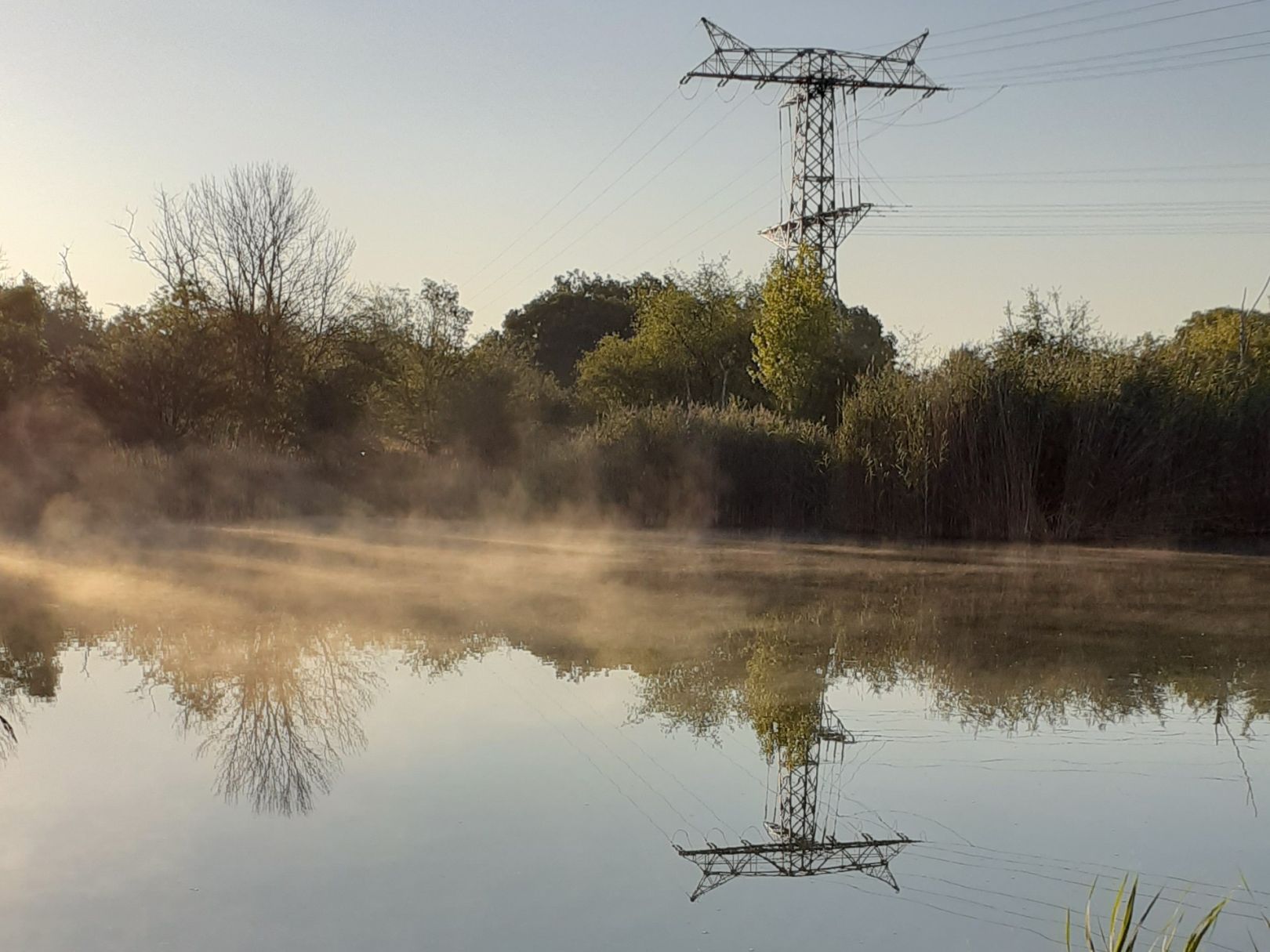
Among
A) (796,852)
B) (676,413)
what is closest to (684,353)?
(676,413)

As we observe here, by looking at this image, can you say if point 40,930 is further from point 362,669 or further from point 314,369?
point 314,369

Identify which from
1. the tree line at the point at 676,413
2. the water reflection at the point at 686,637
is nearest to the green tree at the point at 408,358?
the tree line at the point at 676,413

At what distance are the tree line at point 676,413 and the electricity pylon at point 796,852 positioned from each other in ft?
39.7

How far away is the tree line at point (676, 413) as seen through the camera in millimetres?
16859

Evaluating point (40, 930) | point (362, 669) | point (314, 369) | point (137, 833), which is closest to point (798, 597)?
point (362, 669)

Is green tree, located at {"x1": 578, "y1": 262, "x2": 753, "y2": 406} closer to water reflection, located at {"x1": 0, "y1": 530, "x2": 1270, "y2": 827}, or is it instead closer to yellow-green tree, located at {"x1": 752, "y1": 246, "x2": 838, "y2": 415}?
yellow-green tree, located at {"x1": 752, "y1": 246, "x2": 838, "y2": 415}

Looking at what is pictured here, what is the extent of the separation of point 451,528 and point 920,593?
858 cm

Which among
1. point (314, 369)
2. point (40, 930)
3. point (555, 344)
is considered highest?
point (555, 344)

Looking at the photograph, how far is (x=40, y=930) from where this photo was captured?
3963 millimetres

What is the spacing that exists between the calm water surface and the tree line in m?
5.57

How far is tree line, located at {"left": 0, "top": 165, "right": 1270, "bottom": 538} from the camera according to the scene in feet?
55.3

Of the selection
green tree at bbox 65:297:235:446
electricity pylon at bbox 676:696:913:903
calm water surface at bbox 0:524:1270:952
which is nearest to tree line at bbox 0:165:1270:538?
green tree at bbox 65:297:235:446

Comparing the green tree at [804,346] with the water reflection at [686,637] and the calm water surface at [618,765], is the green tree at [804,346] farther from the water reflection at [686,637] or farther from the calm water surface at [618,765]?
the calm water surface at [618,765]

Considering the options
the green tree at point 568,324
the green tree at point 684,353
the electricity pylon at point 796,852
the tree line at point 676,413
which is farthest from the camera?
the green tree at point 568,324
